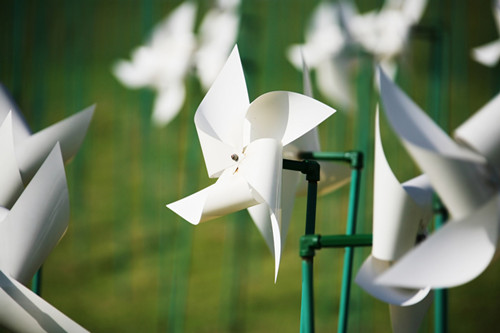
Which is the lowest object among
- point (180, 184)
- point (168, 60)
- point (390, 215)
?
point (180, 184)

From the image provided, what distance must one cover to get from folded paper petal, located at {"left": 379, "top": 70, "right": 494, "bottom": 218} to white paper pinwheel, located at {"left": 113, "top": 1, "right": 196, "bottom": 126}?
109 cm

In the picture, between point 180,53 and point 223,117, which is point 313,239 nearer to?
point 223,117

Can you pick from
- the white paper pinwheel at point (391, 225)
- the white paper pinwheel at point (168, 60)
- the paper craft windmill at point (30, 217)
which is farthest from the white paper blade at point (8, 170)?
the white paper pinwheel at point (168, 60)

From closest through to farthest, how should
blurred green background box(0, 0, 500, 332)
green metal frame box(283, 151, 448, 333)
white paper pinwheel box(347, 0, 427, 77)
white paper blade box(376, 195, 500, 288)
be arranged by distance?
1. white paper blade box(376, 195, 500, 288)
2. green metal frame box(283, 151, 448, 333)
3. white paper pinwheel box(347, 0, 427, 77)
4. blurred green background box(0, 0, 500, 332)

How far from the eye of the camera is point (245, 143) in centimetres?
62

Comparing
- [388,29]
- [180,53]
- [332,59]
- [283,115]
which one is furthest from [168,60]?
[283,115]

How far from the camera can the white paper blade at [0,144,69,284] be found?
566 mm

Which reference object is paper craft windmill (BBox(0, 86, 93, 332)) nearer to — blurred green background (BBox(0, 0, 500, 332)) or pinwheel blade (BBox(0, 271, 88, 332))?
pinwheel blade (BBox(0, 271, 88, 332))

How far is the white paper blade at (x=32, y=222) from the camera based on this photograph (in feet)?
1.86

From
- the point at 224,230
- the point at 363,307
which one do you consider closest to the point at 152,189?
the point at 224,230

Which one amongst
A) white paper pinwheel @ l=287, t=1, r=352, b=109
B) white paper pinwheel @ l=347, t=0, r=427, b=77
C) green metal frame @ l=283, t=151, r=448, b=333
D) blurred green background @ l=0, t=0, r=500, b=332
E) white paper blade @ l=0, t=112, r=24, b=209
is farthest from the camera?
blurred green background @ l=0, t=0, r=500, b=332

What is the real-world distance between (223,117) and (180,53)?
856 mm

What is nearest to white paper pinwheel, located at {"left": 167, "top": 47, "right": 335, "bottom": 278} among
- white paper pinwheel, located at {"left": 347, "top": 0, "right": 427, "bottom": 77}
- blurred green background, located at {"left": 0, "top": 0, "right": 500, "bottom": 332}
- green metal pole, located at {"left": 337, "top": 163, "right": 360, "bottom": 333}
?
green metal pole, located at {"left": 337, "top": 163, "right": 360, "bottom": 333}

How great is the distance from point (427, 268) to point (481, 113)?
11 centimetres
